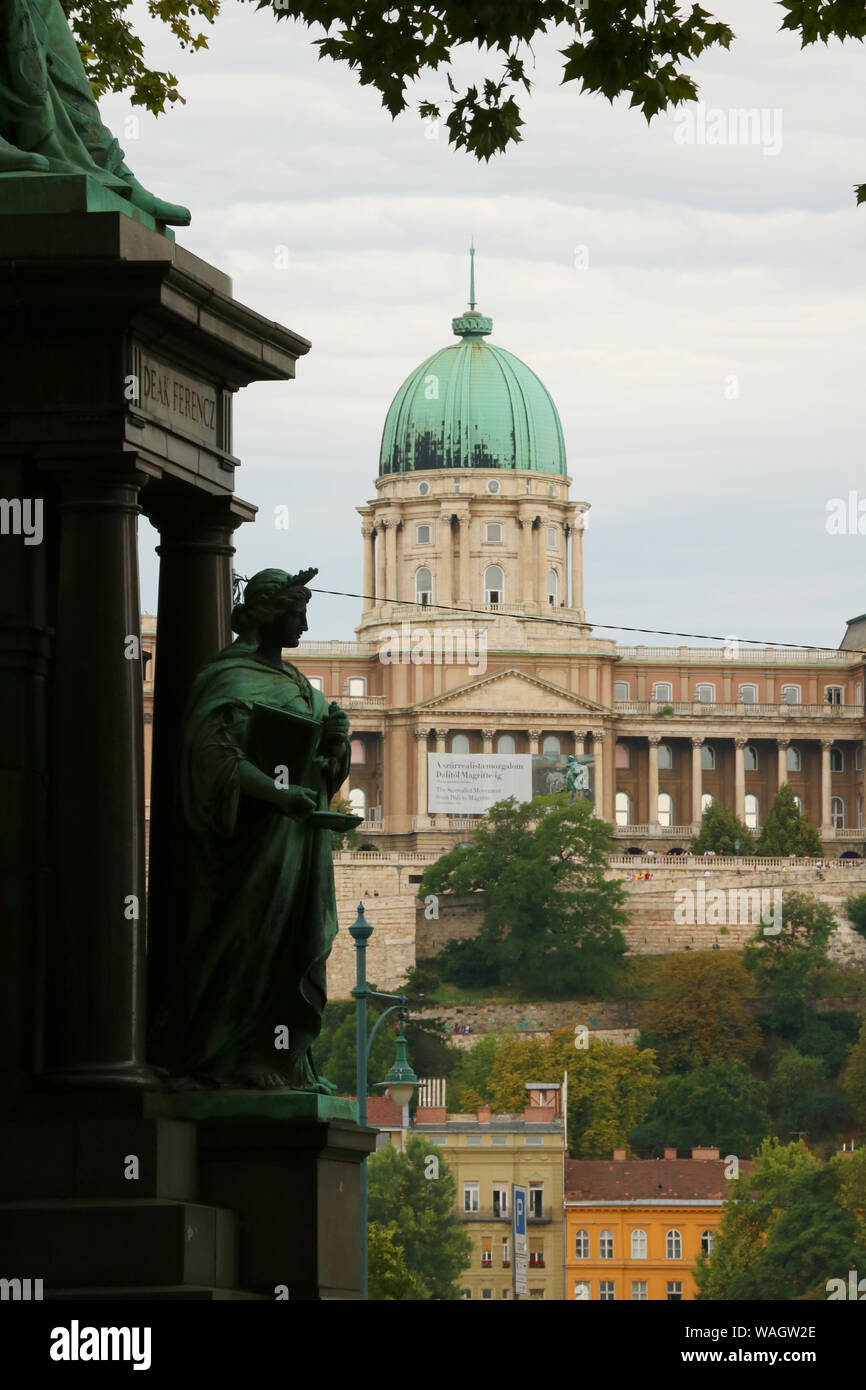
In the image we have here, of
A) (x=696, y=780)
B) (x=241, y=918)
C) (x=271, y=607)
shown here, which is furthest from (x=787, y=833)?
(x=241, y=918)

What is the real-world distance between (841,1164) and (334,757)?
8723 centimetres

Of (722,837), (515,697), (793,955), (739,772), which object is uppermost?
(515,697)

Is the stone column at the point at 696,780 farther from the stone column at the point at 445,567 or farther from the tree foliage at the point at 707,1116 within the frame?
the tree foliage at the point at 707,1116

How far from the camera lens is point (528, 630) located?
15350 centimetres

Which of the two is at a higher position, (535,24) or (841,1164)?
(535,24)

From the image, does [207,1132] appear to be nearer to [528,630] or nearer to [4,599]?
[4,599]

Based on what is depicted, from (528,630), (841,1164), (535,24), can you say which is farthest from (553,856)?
(535,24)

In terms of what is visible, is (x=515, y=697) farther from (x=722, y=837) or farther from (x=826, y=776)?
(x=826, y=776)

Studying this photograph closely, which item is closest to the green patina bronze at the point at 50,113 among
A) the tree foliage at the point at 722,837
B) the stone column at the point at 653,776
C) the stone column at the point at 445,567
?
the tree foliage at the point at 722,837

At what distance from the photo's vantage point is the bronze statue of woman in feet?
42.1

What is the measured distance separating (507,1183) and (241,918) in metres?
98.7

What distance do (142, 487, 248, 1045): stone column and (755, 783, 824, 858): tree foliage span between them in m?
128

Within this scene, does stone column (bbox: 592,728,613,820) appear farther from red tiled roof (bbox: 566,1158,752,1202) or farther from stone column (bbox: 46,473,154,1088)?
stone column (bbox: 46,473,154,1088)

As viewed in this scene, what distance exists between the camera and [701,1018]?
12312 centimetres
